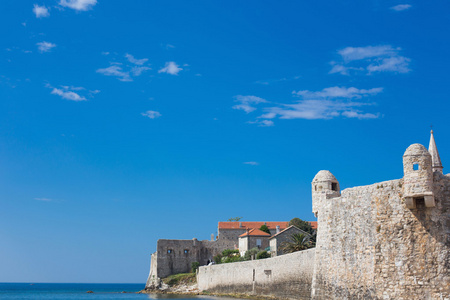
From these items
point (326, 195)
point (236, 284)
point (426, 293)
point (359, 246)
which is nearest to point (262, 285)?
point (236, 284)

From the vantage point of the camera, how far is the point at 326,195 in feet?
66.4

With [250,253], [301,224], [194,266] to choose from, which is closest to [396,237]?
[250,253]

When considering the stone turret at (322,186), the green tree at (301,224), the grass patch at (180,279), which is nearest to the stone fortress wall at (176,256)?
the grass patch at (180,279)

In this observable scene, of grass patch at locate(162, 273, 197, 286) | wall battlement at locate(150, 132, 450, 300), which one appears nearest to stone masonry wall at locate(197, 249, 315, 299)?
wall battlement at locate(150, 132, 450, 300)

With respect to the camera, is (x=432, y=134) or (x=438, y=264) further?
(x=432, y=134)

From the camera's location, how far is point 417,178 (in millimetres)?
14258

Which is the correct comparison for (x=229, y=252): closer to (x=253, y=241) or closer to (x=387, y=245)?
(x=253, y=241)

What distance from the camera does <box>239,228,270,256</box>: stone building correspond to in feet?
203

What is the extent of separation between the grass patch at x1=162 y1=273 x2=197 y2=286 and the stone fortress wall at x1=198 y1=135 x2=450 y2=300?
40644mm

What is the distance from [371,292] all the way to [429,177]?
164 inches

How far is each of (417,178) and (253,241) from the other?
1932 inches

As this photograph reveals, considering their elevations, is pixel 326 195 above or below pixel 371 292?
above

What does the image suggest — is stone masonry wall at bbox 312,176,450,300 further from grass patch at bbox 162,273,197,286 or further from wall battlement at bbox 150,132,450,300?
grass patch at bbox 162,273,197,286

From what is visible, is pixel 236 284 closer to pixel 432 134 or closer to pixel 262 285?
pixel 262 285
